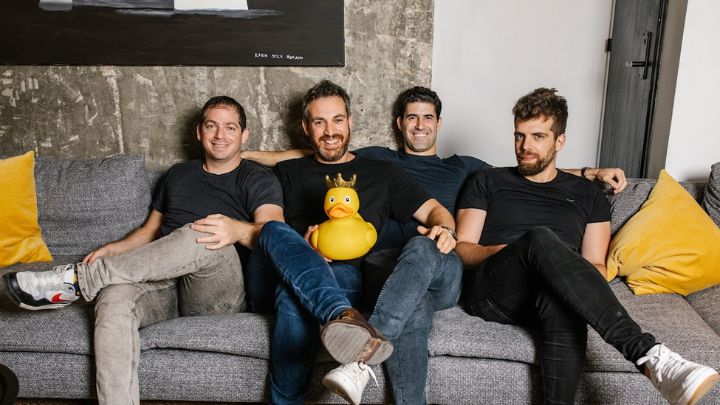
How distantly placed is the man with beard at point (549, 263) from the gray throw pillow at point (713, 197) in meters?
0.47

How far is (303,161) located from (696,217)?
1.51 meters

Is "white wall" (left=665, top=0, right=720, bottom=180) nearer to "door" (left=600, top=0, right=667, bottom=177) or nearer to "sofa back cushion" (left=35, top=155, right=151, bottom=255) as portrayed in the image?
"door" (left=600, top=0, right=667, bottom=177)

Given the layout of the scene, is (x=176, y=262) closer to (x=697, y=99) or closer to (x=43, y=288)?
(x=43, y=288)

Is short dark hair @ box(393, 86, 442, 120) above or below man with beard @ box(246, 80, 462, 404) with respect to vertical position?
above

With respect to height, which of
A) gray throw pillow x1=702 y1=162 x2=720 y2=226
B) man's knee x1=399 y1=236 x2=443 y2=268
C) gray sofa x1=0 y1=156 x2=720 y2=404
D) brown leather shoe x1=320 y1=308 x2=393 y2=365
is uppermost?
gray throw pillow x1=702 y1=162 x2=720 y2=226

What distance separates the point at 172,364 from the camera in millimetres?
1785

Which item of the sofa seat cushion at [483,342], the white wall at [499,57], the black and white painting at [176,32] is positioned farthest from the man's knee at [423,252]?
the white wall at [499,57]

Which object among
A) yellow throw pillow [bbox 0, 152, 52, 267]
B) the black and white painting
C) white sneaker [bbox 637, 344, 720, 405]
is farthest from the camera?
the black and white painting

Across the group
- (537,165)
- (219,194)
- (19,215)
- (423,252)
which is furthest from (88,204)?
(537,165)

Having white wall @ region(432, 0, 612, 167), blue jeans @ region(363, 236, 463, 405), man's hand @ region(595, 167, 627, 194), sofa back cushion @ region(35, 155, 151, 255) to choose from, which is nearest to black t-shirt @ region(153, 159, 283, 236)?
sofa back cushion @ region(35, 155, 151, 255)

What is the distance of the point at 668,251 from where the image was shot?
2035 mm

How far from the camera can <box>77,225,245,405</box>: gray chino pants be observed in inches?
65.0

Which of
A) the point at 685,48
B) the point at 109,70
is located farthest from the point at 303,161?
the point at 685,48

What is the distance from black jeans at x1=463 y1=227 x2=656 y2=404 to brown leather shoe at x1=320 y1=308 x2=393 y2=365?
491 millimetres
